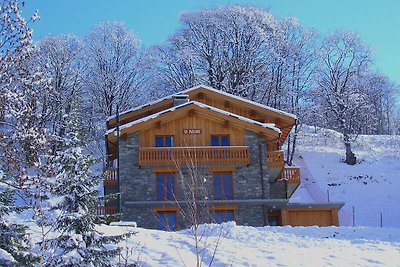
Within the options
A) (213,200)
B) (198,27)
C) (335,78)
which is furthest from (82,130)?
(335,78)

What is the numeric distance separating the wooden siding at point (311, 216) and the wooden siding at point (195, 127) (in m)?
4.05

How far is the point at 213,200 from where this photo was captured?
2506 centimetres

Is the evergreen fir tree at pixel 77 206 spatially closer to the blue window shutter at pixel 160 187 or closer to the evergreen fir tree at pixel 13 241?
the evergreen fir tree at pixel 13 241

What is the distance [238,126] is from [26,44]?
17687 mm

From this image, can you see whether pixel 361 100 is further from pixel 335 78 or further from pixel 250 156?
pixel 250 156

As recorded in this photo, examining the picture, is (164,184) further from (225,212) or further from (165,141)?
(225,212)

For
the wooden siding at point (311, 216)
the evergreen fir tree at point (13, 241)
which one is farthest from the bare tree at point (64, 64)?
the evergreen fir tree at point (13, 241)

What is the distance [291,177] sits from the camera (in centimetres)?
2841

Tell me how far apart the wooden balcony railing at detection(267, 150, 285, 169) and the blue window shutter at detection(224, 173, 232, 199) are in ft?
7.31

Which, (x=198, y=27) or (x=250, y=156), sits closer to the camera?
(x=250, y=156)

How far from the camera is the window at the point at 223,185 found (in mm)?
25469

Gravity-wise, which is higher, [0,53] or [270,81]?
[270,81]

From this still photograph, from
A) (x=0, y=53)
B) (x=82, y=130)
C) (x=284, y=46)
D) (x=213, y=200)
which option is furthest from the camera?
(x=284, y=46)

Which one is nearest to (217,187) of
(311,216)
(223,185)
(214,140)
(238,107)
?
(223,185)
